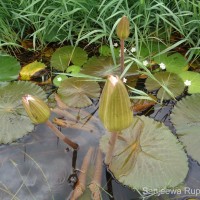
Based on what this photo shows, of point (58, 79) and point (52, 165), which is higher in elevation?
point (58, 79)

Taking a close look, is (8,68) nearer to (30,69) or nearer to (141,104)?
(30,69)

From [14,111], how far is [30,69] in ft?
1.36

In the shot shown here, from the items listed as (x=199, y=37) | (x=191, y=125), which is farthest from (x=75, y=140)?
(x=199, y=37)

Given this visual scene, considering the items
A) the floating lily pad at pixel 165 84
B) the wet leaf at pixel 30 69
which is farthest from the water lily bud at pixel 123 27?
the wet leaf at pixel 30 69

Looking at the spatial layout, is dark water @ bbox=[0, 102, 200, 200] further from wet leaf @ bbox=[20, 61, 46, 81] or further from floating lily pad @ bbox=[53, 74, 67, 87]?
wet leaf @ bbox=[20, 61, 46, 81]

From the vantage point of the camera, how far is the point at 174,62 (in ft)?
6.86

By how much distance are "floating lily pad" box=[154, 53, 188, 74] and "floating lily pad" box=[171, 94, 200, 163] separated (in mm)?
282

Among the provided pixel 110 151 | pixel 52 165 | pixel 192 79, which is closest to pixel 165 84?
pixel 192 79

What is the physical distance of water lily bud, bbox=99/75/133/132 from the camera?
115cm

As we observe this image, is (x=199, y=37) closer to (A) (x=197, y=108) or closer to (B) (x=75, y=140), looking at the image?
(A) (x=197, y=108)

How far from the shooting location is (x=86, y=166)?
1.67m

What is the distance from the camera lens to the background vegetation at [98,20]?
6.74 feet

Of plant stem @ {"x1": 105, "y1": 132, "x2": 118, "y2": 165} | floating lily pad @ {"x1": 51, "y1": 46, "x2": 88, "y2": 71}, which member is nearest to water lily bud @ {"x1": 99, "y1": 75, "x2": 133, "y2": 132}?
plant stem @ {"x1": 105, "y1": 132, "x2": 118, "y2": 165}

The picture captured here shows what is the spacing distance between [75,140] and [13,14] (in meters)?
1.08
